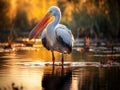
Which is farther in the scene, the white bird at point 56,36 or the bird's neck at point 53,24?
the bird's neck at point 53,24

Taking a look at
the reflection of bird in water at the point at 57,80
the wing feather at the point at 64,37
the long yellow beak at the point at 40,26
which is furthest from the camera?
the wing feather at the point at 64,37

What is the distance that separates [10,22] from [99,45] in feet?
46.3

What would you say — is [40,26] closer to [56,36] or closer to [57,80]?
[56,36]

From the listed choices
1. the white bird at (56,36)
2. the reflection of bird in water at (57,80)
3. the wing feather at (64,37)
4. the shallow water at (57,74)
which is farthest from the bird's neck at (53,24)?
the reflection of bird in water at (57,80)

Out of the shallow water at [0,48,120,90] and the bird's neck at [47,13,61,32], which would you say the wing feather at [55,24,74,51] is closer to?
the bird's neck at [47,13,61,32]

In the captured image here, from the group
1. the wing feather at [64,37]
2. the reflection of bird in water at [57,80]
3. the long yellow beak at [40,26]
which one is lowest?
the reflection of bird in water at [57,80]

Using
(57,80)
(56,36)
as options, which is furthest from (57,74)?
(56,36)

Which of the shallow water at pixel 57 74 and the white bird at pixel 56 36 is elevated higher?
the white bird at pixel 56 36

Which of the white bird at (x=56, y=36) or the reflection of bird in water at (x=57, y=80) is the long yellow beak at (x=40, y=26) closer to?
the white bird at (x=56, y=36)

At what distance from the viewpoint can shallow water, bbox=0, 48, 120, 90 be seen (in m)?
11.9

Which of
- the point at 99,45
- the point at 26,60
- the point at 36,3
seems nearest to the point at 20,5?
the point at 36,3

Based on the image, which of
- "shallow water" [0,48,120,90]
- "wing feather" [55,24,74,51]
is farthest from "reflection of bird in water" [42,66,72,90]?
"wing feather" [55,24,74,51]

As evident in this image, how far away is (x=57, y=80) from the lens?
1298 cm

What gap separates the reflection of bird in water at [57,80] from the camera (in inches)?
467
